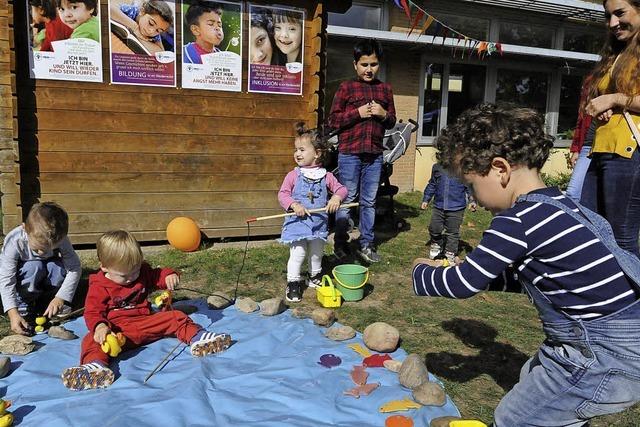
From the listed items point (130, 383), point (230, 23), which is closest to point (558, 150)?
point (230, 23)

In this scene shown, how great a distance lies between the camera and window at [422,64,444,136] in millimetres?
11281

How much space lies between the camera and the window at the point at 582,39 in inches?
501

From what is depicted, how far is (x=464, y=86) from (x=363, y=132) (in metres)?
7.40

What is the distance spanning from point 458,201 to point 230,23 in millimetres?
3012

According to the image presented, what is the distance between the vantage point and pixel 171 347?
331 centimetres

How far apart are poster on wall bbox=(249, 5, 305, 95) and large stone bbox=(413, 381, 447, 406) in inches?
159

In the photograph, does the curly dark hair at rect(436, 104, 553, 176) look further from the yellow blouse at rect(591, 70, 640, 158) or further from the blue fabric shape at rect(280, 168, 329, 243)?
the blue fabric shape at rect(280, 168, 329, 243)

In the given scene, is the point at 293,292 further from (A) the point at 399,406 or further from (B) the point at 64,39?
(B) the point at 64,39

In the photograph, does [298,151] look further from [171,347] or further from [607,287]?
[607,287]

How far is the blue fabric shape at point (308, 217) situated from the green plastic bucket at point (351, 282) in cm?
35

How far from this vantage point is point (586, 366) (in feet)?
5.83

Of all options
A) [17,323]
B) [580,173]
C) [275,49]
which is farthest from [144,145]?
[580,173]

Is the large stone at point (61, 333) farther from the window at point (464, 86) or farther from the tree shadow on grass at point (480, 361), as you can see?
the window at point (464, 86)

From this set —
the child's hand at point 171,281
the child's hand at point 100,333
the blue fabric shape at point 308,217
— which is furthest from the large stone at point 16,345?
the blue fabric shape at point 308,217
